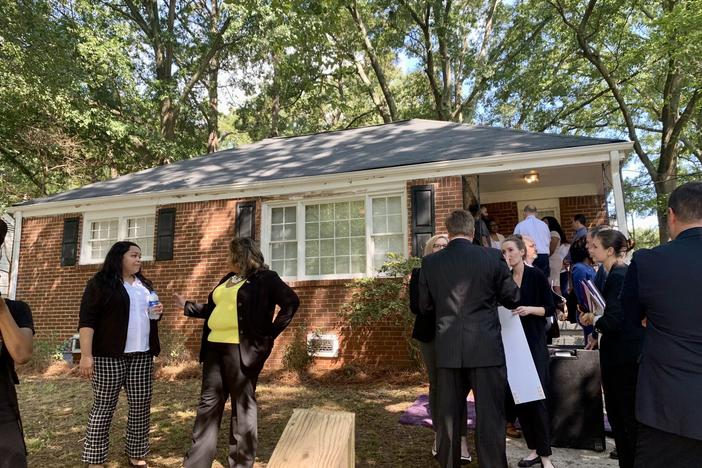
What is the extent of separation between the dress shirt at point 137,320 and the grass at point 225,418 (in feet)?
3.62

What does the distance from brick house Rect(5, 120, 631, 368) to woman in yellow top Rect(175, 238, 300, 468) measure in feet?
14.6

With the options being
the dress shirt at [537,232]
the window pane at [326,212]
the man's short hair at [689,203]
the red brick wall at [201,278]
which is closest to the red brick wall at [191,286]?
the red brick wall at [201,278]

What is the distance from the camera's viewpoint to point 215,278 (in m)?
9.10

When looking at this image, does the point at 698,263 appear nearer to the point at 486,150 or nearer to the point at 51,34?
the point at 486,150

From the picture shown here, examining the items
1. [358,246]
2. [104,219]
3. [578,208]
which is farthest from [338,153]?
[578,208]

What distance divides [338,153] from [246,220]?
2.47 m

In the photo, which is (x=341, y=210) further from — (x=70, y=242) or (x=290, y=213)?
(x=70, y=242)

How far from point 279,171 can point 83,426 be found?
552cm

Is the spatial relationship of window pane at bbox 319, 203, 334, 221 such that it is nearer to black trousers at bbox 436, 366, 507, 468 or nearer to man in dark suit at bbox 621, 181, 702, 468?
black trousers at bbox 436, 366, 507, 468

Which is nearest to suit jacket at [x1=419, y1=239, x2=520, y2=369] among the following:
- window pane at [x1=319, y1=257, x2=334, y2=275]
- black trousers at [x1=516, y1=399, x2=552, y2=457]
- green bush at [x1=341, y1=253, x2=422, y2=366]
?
black trousers at [x1=516, y1=399, x2=552, y2=457]

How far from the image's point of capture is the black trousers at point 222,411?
3399mm

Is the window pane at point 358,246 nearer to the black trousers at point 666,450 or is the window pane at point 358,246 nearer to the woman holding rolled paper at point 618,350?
the woman holding rolled paper at point 618,350

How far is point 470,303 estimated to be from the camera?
309 cm

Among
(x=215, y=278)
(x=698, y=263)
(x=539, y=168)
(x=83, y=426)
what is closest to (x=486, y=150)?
(x=539, y=168)
